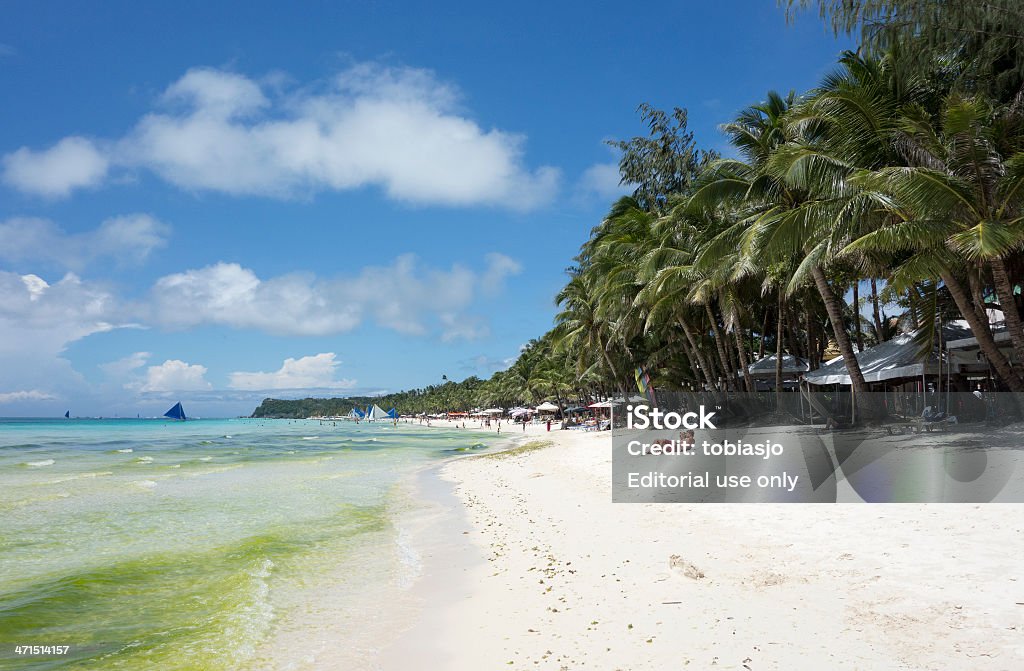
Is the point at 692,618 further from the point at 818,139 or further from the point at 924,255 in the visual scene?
the point at 818,139

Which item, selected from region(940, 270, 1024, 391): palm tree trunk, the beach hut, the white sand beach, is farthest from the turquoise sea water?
the beach hut

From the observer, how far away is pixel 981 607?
4777 mm

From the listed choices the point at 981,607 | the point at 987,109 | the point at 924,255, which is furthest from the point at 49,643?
the point at 987,109

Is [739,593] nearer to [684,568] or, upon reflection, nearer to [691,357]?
[684,568]

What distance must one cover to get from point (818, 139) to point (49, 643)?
1708cm

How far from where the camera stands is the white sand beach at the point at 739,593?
4.57 m

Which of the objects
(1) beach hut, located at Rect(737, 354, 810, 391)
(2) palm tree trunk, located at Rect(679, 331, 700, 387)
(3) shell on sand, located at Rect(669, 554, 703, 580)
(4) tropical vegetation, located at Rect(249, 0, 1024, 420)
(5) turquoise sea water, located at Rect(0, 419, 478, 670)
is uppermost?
(4) tropical vegetation, located at Rect(249, 0, 1024, 420)

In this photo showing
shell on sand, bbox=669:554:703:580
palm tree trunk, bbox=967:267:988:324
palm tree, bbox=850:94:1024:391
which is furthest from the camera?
palm tree trunk, bbox=967:267:988:324

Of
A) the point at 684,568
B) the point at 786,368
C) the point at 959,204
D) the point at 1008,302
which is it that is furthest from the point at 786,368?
the point at 684,568

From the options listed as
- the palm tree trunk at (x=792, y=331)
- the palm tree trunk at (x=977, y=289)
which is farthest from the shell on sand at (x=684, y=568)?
the palm tree trunk at (x=792, y=331)

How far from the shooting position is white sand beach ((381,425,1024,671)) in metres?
4.57

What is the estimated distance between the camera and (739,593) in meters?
5.87

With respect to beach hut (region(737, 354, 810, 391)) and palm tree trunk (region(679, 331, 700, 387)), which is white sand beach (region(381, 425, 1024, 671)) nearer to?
beach hut (region(737, 354, 810, 391))

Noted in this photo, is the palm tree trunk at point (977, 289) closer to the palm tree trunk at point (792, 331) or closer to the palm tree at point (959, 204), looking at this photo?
the palm tree at point (959, 204)
